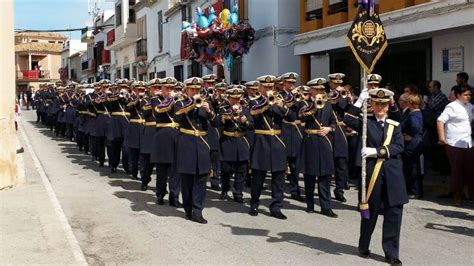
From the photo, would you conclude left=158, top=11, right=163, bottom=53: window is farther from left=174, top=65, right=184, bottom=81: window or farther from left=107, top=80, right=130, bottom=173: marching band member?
left=107, top=80, right=130, bottom=173: marching band member

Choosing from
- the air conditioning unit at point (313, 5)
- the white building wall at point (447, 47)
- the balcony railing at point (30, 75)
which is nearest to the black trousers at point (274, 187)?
the white building wall at point (447, 47)

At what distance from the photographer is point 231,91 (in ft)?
29.8

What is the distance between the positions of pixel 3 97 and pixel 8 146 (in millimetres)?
851

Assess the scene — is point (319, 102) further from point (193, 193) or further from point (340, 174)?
point (193, 193)

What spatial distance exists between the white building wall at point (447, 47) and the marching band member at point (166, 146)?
665 centimetres

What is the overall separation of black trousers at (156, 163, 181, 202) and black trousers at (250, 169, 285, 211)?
4.15 ft

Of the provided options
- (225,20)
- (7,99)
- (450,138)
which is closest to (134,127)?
(7,99)

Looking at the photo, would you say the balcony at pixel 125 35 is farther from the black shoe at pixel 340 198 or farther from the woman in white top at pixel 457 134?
the woman in white top at pixel 457 134

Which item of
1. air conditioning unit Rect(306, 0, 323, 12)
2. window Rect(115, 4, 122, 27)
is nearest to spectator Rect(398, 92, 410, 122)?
air conditioning unit Rect(306, 0, 323, 12)

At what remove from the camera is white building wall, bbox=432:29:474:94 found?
41.0 feet

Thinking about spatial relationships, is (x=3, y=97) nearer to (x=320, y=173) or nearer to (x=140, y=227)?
(x=140, y=227)

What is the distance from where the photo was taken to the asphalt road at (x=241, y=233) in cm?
632

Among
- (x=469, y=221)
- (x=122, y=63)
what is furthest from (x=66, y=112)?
(x=122, y=63)

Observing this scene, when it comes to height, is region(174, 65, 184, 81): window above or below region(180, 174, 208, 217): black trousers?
above
